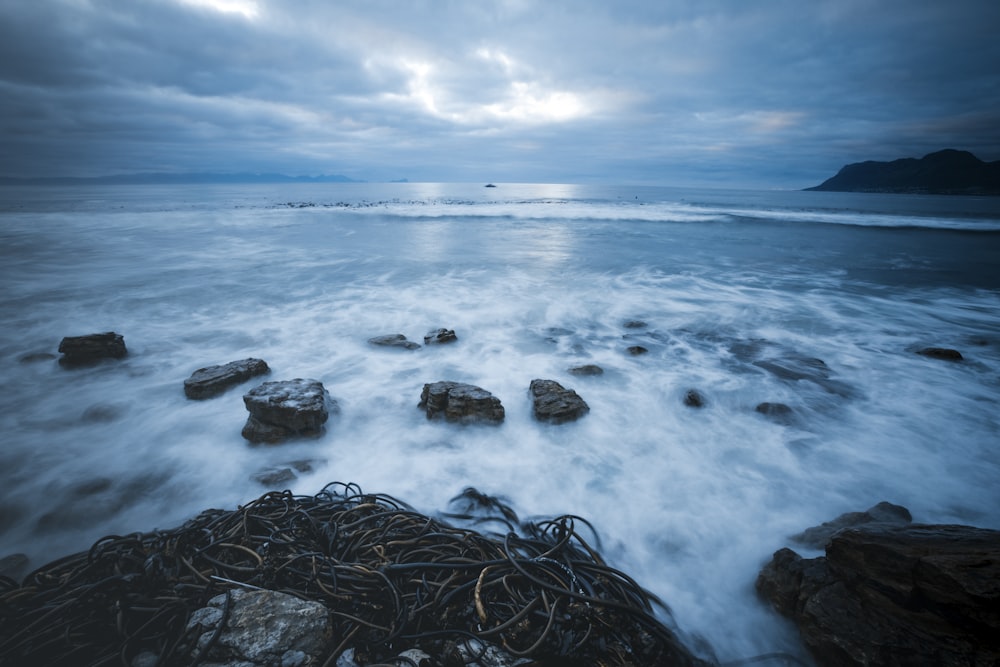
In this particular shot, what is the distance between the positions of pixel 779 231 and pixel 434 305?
1174 inches

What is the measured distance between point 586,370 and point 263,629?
18.6 feet

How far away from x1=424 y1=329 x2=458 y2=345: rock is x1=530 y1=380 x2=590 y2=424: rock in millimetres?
3046

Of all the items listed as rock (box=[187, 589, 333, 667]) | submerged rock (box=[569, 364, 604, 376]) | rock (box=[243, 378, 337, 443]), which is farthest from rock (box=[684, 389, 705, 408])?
rock (box=[187, 589, 333, 667])

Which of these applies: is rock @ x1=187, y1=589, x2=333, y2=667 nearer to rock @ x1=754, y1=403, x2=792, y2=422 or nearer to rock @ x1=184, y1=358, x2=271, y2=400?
rock @ x1=184, y1=358, x2=271, y2=400

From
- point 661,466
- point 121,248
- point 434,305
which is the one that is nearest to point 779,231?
point 434,305

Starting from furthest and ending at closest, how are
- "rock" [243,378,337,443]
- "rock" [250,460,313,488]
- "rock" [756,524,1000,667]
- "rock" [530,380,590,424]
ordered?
"rock" [530,380,590,424], "rock" [243,378,337,443], "rock" [250,460,313,488], "rock" [756,524,1000,667]

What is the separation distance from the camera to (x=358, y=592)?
2889 mm

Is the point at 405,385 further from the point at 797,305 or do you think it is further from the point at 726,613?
the point at 797,305

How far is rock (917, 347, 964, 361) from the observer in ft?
25.2

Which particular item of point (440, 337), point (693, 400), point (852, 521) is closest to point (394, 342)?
point (440, 337)

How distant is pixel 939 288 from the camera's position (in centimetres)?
1418

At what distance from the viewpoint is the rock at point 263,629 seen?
2.32 metres

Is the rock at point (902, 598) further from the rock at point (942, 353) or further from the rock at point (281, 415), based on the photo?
the rock at point (942, 353)

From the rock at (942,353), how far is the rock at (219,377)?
41.0 ft
